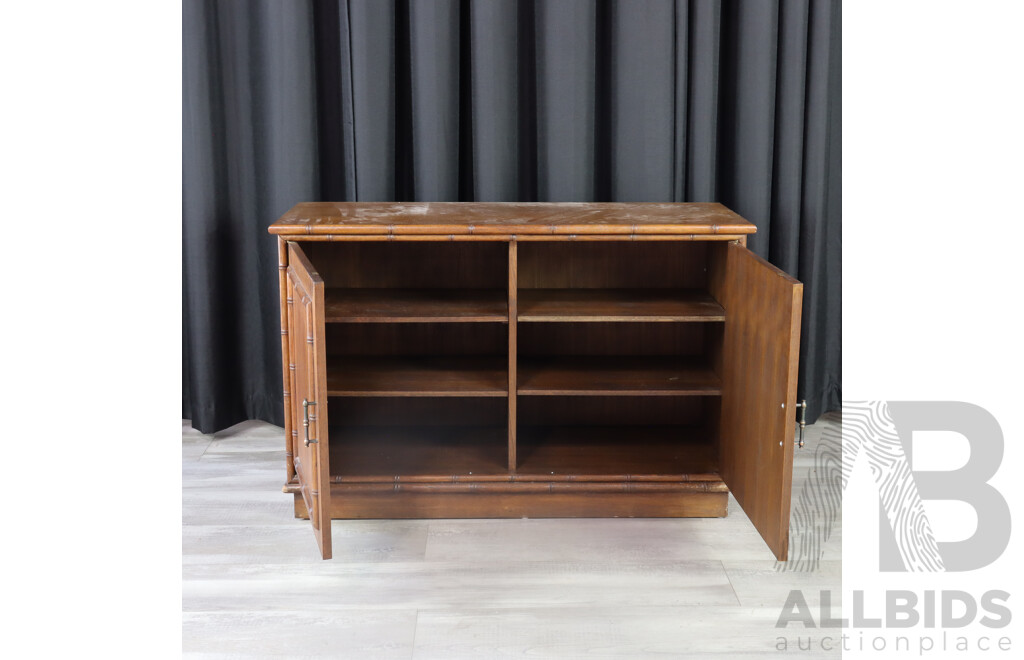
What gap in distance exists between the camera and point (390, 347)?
279 cm

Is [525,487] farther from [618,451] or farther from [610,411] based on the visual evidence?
[610,411]

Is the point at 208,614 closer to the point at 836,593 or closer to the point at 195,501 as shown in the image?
the point at 195,501

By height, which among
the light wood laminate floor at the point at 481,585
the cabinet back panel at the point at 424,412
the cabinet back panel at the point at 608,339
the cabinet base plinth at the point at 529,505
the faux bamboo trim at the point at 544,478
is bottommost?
the light wood laminate floor at the point at 481,585

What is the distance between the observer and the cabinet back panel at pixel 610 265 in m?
2.73

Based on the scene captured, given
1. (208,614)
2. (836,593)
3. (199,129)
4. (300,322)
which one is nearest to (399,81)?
(199,129)

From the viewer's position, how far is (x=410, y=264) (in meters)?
2.72

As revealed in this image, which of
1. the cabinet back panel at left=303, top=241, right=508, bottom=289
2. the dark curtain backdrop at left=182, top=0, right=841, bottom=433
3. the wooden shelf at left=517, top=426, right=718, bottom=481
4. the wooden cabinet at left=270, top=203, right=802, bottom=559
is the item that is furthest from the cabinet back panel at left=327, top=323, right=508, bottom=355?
the dark curtain backdrop at left=182, top=0, right=841, bottom=433

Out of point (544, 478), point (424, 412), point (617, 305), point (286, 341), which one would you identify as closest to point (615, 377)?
point (617, 305)

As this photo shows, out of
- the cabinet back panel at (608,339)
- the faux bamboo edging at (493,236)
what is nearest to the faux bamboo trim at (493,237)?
the faux bamboo edging at (493,236)

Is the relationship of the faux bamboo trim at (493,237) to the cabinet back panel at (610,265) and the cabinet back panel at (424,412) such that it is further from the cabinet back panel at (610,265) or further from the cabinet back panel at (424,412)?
the cabinet back panel at (424,412)

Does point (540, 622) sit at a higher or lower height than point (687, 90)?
lower

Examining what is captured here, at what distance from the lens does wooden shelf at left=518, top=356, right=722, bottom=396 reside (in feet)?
8.14

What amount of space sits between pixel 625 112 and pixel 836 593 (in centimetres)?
144

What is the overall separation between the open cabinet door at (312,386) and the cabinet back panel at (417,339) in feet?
1.56
